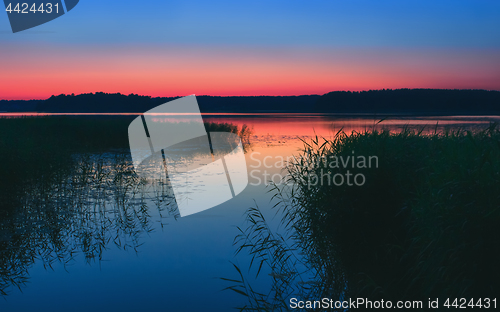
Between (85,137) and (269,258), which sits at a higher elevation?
(85,137)

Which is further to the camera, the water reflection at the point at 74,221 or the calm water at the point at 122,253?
the water reflection at the point at 74,221

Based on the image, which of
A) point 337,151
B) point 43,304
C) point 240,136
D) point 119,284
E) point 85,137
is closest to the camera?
point 43,304

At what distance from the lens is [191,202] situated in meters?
9.79

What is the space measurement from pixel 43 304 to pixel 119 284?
107 cm

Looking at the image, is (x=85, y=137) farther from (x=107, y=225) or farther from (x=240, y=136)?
(x=107, y=225)

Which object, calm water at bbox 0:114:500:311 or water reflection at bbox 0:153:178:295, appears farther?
water reflection at bbox 0:153:178:295

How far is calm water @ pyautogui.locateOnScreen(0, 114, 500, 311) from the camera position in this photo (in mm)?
5301

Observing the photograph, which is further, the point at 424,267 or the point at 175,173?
the point at 175,173

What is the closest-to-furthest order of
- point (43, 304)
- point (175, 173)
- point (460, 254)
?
point (460, 254)
point (43, 304)
point (175, 173)

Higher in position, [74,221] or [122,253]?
[74,221]

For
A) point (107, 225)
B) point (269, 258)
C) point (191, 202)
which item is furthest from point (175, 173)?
point (269, 258)

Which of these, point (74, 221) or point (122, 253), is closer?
point (122, 253)

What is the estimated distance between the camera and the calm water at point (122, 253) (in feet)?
17.4

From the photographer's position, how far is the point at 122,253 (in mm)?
6805
